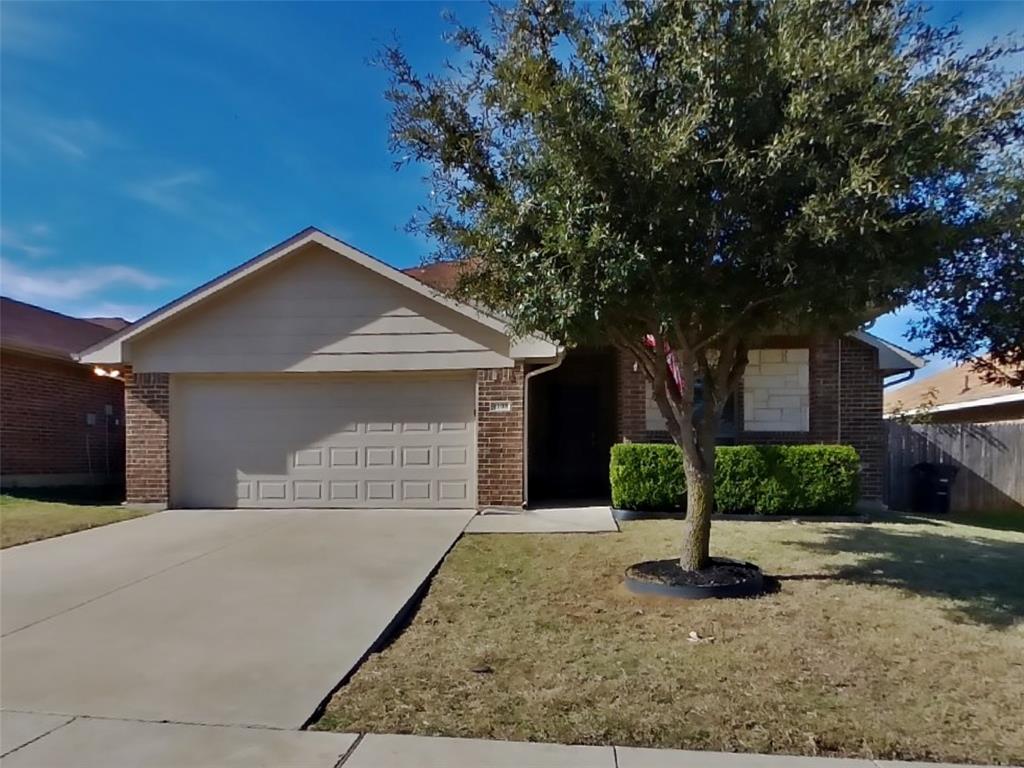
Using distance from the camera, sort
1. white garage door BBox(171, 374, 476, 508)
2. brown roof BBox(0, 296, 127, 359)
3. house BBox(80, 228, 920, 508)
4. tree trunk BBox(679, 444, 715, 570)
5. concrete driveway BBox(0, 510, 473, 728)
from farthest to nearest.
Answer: brown roof BBox(0, 296, 127, 359), white garage door BBox(171, 374, 476, 508), house BBox(80, 228, 920, 508), tree trunk BBox(679, 444, 715, 570), concrete driveway BBox(0, 510, 473, 728)

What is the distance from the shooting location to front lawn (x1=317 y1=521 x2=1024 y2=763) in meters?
3.60

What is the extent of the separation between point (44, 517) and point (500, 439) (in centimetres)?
694

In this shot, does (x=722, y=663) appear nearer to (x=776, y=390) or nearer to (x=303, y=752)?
(x=303, y=752)

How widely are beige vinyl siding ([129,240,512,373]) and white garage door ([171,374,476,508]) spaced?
1.08 ft

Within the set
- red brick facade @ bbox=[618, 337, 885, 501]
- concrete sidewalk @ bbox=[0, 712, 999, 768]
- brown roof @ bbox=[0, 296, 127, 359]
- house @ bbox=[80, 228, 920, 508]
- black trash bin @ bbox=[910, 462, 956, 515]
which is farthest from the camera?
brown roof @ bbox=[0, 296, 127, 359]

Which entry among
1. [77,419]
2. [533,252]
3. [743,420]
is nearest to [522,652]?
[533,252]

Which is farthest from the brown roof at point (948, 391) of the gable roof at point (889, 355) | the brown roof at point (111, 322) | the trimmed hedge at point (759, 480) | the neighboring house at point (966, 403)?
the brown roof at point (111, 322)

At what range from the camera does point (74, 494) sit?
44.5 feet

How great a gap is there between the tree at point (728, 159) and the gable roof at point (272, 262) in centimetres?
Answer: 470

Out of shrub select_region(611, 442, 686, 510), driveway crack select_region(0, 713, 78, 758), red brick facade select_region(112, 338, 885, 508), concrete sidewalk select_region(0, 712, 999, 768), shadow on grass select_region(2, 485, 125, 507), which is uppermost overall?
red brick facade select_region(112, 338, 885, 508)

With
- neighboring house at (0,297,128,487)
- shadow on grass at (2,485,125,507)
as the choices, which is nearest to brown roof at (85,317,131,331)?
neighboring house at (0,297,128,487)

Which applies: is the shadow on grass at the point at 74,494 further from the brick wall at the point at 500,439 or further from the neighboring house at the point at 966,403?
the neighboring house at the point at 966,403

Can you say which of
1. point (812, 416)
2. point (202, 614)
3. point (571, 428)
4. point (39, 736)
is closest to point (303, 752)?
point (39, 736)

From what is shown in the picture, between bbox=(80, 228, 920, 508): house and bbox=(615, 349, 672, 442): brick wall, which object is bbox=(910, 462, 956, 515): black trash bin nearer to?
bbox=(80, 228, 920, 508): house
